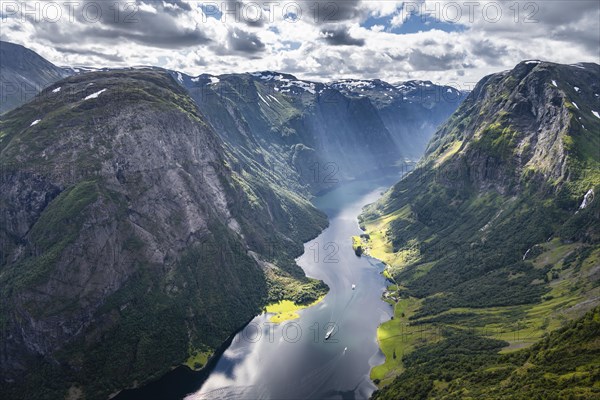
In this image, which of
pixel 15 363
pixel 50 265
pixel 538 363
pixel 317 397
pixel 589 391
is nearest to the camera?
pixel 589 391

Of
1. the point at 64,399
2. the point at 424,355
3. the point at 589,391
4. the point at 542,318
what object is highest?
the point at 589,391

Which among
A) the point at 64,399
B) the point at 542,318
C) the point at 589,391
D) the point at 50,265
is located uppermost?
the point at 589,391

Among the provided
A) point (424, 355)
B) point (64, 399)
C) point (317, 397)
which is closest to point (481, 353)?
point (424, 355)

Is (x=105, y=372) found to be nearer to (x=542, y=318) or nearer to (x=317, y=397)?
(x=317, y=397)

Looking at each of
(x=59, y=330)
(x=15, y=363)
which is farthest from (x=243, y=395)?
(x=15, y=363)

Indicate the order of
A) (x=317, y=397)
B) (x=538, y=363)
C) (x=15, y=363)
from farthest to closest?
(x=15, y=363) < (x=317, y=397) < (x=538, y=363)

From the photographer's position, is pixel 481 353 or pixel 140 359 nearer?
pixel 481 353

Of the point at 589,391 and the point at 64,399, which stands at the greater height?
the point at 589,391

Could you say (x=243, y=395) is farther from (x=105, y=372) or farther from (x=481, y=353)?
(x=481, y=353)

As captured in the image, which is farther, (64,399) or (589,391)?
(64,399)
